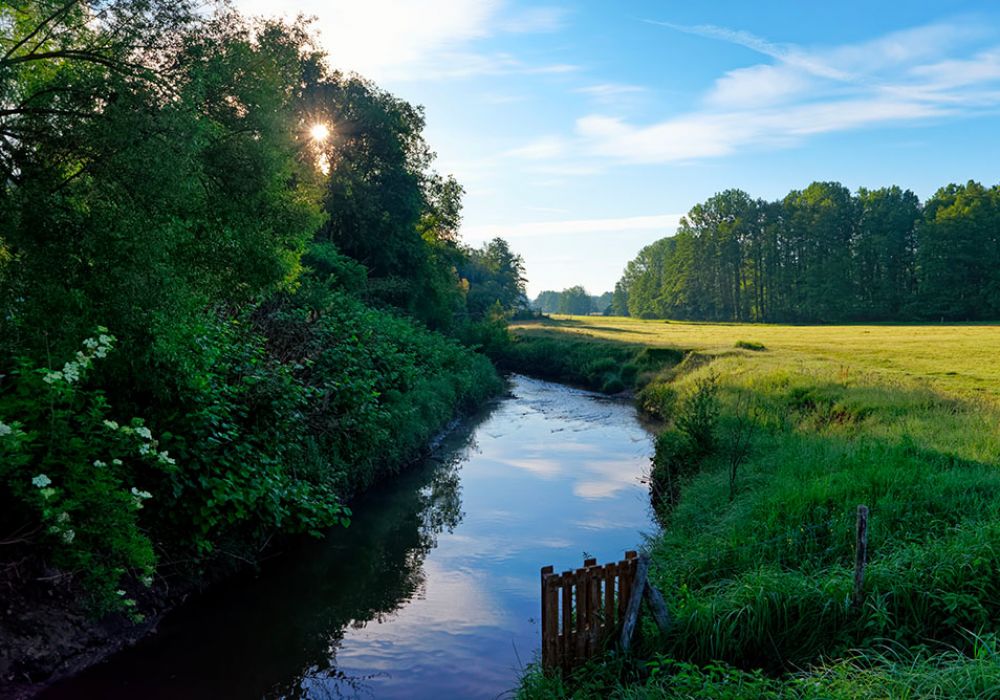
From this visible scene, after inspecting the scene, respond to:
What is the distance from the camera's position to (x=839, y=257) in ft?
278

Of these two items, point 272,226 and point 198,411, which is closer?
point 198,411

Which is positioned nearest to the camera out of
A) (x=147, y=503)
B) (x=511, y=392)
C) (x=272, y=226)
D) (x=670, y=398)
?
(x=147, y=503)

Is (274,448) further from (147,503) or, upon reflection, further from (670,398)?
(670,398)

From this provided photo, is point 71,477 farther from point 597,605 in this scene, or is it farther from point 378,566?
point 378,566

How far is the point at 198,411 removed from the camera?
9.76m

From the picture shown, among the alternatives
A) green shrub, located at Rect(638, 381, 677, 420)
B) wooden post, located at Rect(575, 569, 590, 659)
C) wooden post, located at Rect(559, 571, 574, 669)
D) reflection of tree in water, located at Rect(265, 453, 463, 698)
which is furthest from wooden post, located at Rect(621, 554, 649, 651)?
green shrub, located at Rect(638, 381, 677, 420)

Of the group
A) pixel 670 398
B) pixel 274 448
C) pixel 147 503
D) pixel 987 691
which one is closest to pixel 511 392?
pixel 670 398

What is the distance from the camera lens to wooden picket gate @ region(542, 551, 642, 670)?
22.6 ft

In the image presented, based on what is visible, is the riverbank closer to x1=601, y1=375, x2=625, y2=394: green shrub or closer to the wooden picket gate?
the wooden picket gate

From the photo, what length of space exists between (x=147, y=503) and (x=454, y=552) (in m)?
5.78

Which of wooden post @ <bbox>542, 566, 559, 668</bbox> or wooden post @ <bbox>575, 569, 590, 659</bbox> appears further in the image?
wooden post @ <bbox>575, 569, 590, 659</bbox>

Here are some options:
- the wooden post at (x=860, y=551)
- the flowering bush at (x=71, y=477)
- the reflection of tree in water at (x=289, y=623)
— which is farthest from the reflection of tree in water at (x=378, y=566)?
the wooden post at (x=860, y=551)

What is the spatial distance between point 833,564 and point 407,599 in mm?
6425

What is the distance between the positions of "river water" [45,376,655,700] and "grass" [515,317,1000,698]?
2.01 meters
